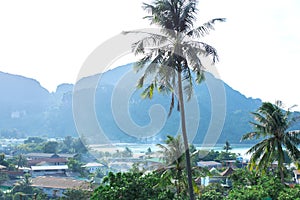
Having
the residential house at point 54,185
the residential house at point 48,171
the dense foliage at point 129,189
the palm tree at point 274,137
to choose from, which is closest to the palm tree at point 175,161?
the dense foliage at point 129,189

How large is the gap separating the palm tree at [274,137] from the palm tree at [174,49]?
15.1ft

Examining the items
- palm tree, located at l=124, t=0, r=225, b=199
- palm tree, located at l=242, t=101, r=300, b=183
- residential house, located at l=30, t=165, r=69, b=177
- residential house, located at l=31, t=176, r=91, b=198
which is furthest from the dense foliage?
residential house, located at l=30, t=165, r=69, b=177

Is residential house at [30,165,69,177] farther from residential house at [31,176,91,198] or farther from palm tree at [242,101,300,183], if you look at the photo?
palm tree at [242,101,300,183]

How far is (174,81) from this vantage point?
9.20m

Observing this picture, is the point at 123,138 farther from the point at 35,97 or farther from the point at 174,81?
the point at 35,97

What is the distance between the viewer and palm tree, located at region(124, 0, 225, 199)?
8.96 metres

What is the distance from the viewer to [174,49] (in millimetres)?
8914

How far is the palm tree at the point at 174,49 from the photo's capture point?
29.4 feet

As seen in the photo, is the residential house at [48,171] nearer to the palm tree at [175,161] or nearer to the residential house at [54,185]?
the residential house at [54,185]

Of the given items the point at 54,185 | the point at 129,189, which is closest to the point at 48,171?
the point at 54,185

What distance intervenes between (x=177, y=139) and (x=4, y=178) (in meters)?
22.5

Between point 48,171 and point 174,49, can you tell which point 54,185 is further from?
point 174,49

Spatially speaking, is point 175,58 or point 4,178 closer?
point 175,58

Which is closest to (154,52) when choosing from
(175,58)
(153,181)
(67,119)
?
(175,58)
